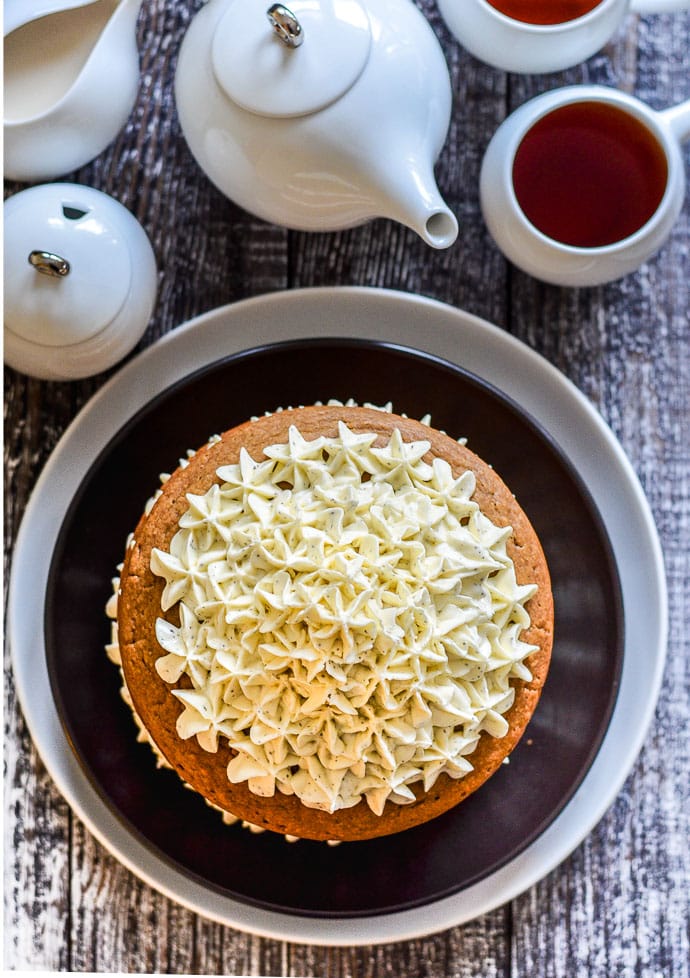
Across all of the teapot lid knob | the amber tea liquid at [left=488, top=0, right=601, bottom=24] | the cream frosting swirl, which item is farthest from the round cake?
the amber tea liquid at [left=488, top=0, right=601, bottom=24]

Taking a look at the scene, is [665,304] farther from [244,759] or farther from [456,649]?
[244,759]

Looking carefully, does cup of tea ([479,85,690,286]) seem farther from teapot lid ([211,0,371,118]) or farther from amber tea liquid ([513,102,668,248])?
teapot lid ([211,0,371,118])

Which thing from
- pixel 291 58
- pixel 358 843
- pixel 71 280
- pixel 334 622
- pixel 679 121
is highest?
pixel 291 58

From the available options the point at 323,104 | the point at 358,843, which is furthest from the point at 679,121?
the point at 358,843

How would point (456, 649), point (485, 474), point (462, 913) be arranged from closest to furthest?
point (456, 649) < point (485, 474) < point (462, 913)

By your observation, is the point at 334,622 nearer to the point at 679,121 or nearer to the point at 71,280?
the point at 71,280

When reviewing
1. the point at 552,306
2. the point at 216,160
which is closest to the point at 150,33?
the point at 216,160
